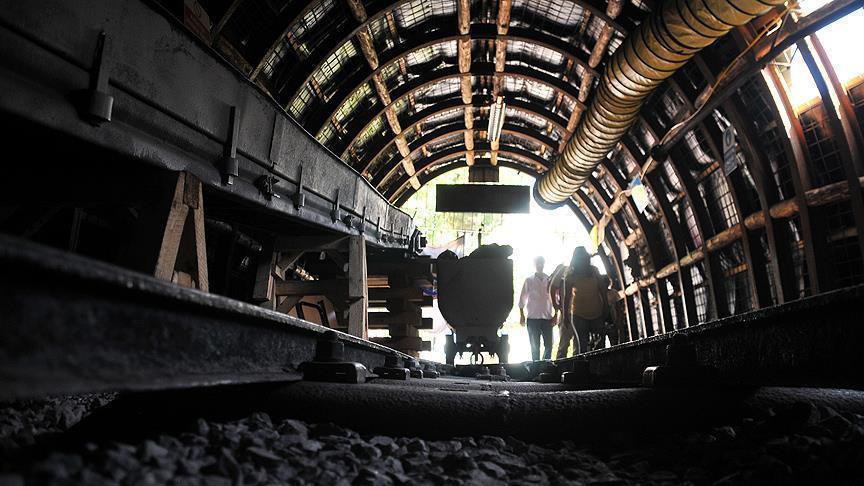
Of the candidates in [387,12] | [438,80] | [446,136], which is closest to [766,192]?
[387,12]

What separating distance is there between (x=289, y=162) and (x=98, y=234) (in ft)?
6.33

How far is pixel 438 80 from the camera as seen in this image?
11.3 metres

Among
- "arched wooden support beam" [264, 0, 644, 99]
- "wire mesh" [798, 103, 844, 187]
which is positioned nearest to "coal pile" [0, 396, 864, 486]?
"wire mesh" [798, 103, 844, 187]

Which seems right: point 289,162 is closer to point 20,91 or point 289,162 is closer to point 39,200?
point 39,200

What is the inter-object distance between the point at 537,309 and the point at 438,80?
5418mm

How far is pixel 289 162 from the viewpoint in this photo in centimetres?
519

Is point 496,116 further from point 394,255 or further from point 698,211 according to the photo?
point 698,211

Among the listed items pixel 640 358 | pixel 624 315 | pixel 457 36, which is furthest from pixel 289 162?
pixel 624 315

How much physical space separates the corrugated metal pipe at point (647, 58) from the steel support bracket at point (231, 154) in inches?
171

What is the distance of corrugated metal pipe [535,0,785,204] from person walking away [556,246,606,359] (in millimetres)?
2252

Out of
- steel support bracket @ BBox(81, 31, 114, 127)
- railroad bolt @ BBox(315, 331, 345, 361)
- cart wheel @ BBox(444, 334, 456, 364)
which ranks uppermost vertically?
steel support bracket @ BBox(81, 31, 114, 127)

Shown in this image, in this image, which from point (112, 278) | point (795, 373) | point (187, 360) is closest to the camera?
point (112, 278)

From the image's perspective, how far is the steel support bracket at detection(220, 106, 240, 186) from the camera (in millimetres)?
4004

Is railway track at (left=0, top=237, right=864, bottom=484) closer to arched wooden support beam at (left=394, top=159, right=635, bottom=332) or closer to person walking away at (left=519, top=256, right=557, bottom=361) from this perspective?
person walking away at (left=519, top=256, right=557, bottom=361)
